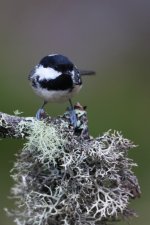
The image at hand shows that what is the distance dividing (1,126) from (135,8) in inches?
147

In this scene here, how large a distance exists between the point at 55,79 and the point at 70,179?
1.95ft

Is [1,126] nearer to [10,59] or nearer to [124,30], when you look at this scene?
[10,59]

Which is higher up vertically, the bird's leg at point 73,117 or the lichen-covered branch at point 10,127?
the bird's leg at point 73,117

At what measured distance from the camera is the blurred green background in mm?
3385

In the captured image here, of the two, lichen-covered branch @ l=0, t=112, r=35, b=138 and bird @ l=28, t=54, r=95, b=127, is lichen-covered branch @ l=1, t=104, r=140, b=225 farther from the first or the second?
bird @ l=28, t=54, r=95, b=127

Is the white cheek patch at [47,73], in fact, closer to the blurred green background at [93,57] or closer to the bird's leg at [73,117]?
the bird's leg at [73,117]

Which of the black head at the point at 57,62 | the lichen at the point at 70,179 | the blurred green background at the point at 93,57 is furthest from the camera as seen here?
the blurred green background at the point at 93,57

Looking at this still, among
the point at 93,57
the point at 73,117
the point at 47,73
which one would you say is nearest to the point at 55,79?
the point at 47,73

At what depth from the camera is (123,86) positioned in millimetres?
3975

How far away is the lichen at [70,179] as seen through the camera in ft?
4.73

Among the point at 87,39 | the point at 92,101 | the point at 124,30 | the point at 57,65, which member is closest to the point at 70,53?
the point at 87,39

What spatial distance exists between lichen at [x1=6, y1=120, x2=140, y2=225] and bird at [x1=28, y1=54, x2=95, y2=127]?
440 millimetres

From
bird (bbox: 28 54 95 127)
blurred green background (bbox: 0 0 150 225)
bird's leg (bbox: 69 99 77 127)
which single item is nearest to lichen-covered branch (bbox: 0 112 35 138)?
bird's leg (bbox: 69 99 77 127)

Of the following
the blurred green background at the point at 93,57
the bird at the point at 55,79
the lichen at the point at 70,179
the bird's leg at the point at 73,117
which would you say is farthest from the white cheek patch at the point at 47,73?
the blurred green background at the point at 93,57
